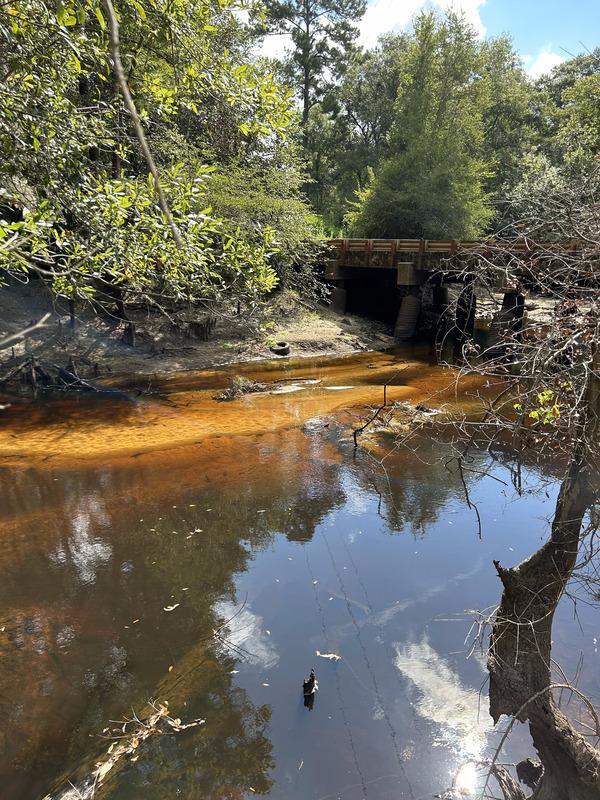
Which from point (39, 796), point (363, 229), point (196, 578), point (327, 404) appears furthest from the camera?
point (363, 229)

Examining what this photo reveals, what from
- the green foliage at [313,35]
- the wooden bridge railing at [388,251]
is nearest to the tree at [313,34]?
the green foliage at [313,35]

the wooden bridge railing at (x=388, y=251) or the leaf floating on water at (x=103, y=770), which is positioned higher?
the wooden bridge railing at (x=388, y=251)

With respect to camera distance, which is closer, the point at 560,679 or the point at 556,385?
the point at 556,385

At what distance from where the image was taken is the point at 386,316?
88.3 feet

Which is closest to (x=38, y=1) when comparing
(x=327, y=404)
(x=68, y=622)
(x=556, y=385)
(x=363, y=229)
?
(x=556, y=385)

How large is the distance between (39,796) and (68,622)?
1.98 meters

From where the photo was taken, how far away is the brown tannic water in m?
4.09

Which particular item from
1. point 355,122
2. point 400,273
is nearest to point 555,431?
point 400,273

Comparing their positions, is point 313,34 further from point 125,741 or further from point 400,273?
point 125,741

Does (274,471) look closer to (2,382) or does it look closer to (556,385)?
(556,385)

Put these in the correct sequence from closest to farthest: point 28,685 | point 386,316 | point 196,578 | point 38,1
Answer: point 38,1 < point 28,685 < point 196,578 < point 386,316

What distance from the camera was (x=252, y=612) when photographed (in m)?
5.81

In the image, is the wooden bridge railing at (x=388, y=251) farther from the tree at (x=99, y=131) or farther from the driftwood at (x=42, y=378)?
the tree at (x=99, y=131)

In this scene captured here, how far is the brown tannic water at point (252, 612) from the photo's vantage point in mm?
4086
